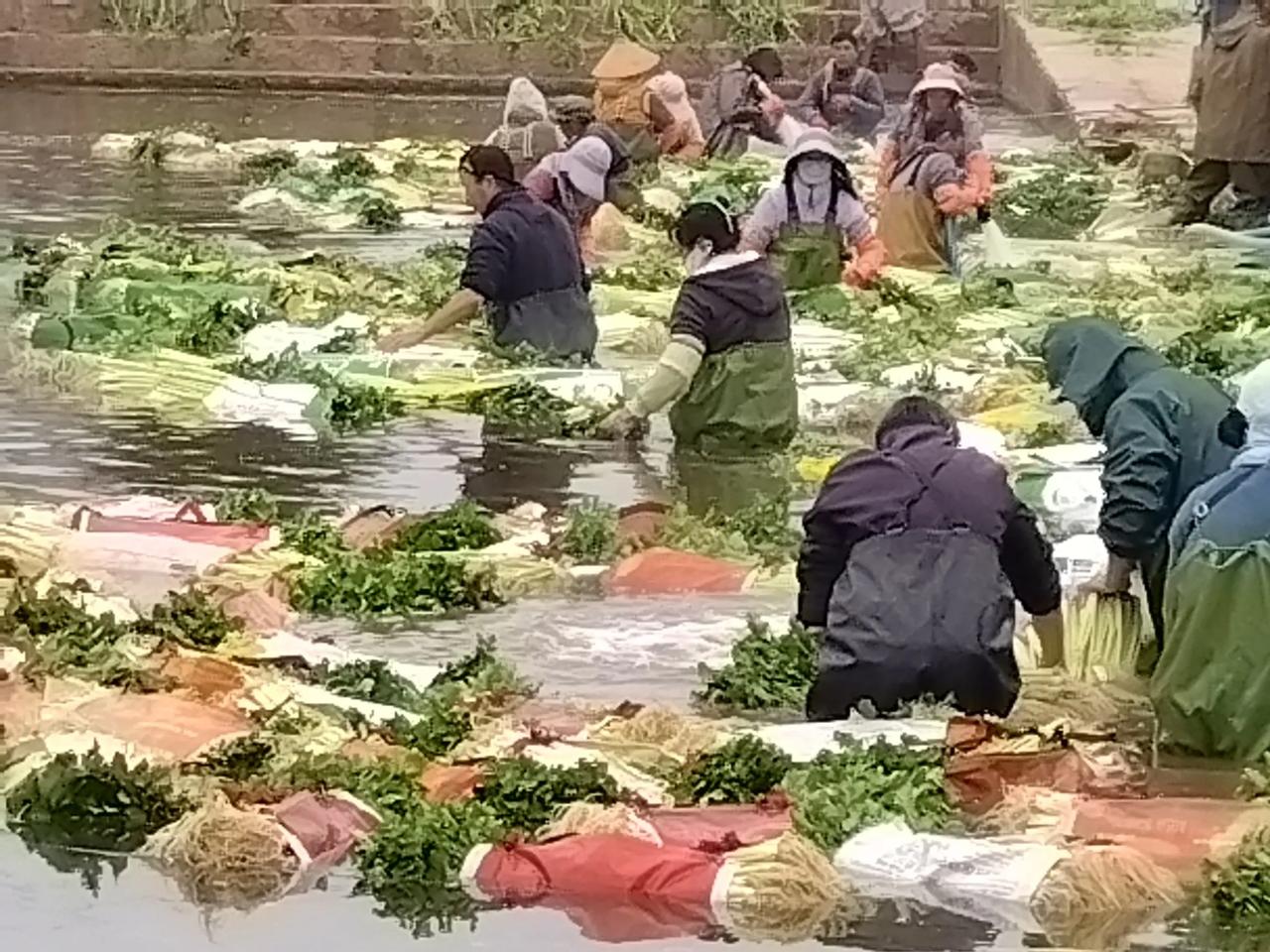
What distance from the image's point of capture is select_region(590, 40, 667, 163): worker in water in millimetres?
18719

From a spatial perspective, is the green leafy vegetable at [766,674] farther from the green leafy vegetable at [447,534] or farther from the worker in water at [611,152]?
the worker in water at [611,152]

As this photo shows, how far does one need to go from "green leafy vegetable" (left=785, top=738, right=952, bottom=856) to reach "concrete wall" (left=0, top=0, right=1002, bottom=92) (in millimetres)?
19287

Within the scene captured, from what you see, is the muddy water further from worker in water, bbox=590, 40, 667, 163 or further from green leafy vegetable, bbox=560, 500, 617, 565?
worker in water, bbox=590, 40, 667, 163

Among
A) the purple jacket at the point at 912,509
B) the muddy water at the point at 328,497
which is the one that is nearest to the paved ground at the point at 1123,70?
the muddy water at the point at 328,497

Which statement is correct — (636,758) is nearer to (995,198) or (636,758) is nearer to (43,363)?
(43,363)

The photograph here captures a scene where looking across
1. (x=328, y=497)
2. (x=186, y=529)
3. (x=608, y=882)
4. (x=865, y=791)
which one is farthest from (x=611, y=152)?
(x=608, y=882)

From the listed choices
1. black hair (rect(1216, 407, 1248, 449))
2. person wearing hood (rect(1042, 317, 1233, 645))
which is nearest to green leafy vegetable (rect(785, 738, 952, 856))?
person wearing hood (rect(1042, 317, 1233, 645))

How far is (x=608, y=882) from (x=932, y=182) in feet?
27.2

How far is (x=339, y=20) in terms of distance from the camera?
1037 inches

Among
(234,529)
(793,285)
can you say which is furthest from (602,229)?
(234,529)

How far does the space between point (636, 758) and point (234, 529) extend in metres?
2.64

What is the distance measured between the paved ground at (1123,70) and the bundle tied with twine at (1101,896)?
47.1 feet

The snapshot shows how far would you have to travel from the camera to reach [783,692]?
7.43 m

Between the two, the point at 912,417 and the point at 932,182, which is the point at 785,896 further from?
the point at 932,182
